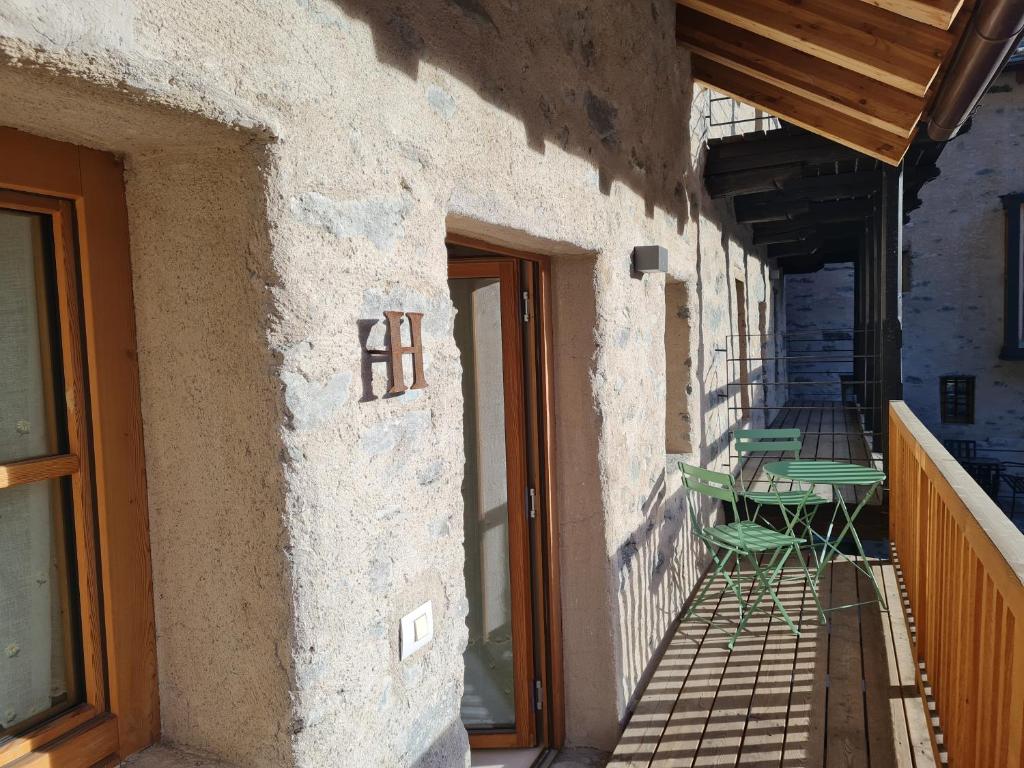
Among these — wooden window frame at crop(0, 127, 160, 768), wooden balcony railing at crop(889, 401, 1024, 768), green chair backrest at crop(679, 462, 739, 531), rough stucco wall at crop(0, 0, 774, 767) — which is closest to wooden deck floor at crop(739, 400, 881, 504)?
green chair backrest at crop(679, 462, 739, 531)

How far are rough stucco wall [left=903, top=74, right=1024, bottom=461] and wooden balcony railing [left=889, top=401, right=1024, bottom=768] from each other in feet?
34.5

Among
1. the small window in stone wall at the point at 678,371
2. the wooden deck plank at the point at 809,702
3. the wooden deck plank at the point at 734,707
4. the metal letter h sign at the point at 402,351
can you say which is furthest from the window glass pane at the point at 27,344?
the small window in stone wall at the point at 678,371

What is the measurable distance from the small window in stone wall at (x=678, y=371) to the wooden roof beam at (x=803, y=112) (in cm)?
127

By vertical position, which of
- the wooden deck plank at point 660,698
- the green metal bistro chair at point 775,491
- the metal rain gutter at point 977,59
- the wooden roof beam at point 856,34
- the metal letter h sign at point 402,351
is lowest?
the wooden deck plank at point 660,698

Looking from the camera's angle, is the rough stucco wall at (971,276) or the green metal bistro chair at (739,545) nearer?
the green metal bistro chair at (739,545)

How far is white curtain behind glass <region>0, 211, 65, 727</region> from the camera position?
127 cm

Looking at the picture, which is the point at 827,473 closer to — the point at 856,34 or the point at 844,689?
the point at 844,689

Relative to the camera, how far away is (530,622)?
10.3ft

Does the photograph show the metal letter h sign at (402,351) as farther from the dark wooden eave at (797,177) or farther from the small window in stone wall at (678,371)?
the dark wooden eave at (797,177)

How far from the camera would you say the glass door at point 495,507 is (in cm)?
308

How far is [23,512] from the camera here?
1301 mm

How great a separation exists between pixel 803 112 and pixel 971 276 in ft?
31.2

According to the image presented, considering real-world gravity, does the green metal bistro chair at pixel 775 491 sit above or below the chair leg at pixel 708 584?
above

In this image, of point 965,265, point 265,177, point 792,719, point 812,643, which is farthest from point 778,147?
point 965,265
